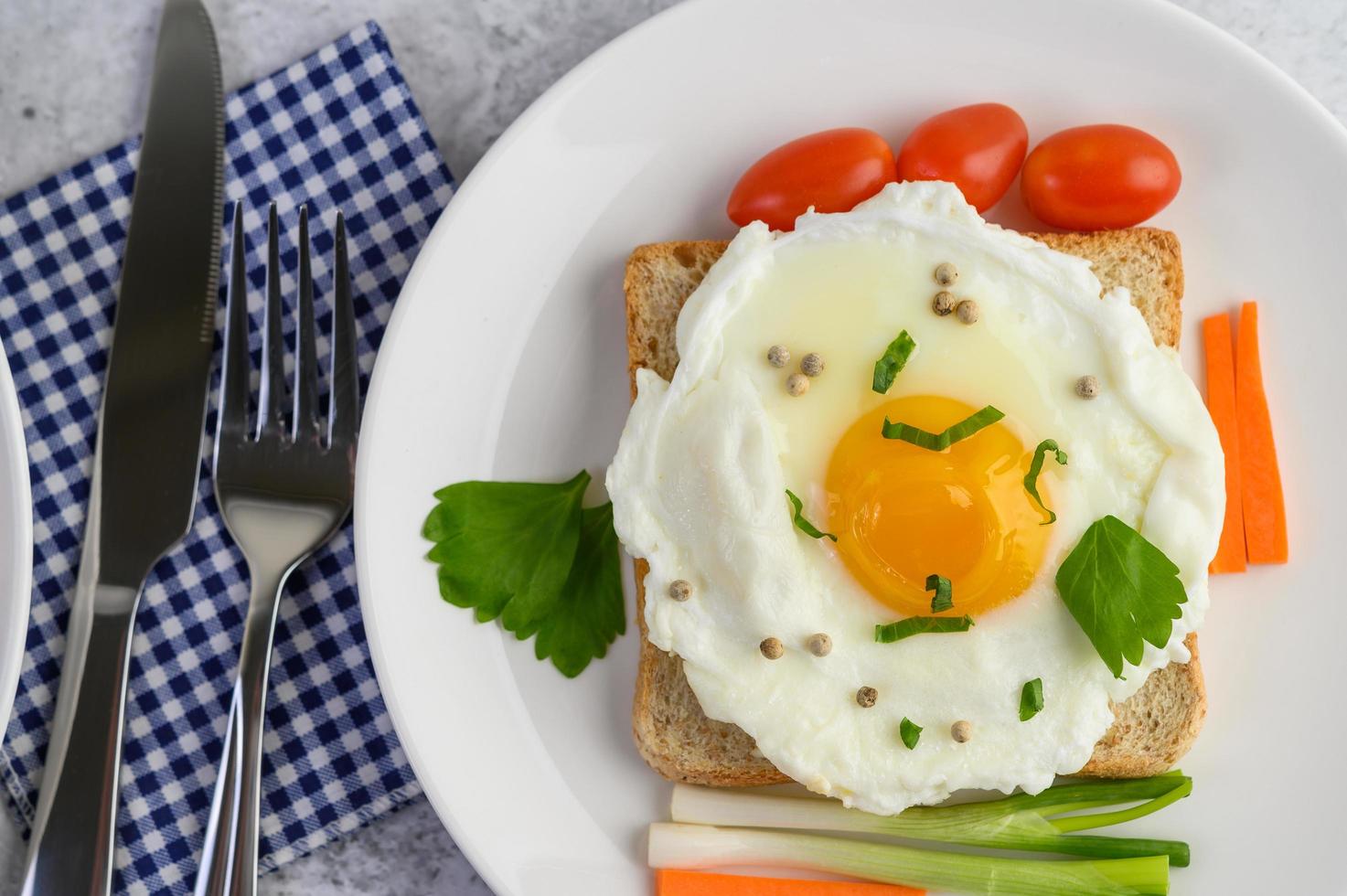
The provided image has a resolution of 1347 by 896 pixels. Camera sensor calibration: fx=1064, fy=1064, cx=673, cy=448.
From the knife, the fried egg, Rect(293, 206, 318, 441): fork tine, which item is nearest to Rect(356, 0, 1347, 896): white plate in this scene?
Rect(293, 206, 318, 441): fork tine

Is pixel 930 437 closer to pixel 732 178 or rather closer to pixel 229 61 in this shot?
pixel 732 178

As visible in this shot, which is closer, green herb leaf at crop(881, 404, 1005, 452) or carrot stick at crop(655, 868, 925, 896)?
green herb leaf at crop(881, 404, 1005, 452)

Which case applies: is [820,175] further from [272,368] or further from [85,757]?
[85,757]

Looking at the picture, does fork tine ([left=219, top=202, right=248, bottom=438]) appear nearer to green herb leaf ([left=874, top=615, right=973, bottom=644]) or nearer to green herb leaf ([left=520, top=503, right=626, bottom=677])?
green herb leaf ([left=520, top=503, right=626, bottom=677])

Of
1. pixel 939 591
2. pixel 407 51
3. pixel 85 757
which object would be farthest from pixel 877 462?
pixel 85 757

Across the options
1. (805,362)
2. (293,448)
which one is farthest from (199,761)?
(805,362)

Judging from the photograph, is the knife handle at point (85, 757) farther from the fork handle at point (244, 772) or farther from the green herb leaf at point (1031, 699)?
the green herb leaf at point (1031, 699)
